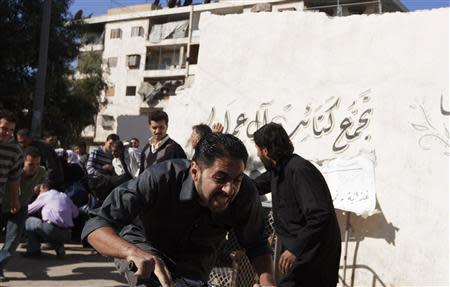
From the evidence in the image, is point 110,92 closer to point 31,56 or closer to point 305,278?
point 31,56

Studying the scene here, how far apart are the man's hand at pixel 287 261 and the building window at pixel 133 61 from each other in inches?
1812

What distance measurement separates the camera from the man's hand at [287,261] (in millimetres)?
3500

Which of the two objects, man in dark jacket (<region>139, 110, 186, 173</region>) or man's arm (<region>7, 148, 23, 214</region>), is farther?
man in dark jacket (<region>139, 110, 186, 173</region>)

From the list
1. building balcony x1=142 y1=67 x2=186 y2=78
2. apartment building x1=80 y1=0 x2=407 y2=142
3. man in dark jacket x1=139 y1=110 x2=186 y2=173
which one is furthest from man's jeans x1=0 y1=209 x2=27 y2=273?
building balcony x1=142 y1=67 x2=186 y2=78

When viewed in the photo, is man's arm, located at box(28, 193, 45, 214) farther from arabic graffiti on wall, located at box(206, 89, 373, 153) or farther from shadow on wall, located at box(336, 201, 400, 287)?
shadow on wall, located at box(336, 201, 400, 287)

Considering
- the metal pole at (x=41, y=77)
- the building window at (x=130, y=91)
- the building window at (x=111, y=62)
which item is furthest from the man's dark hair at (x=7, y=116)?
the building window at (x=111, y=62)

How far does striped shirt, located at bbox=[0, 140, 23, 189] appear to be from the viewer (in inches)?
207

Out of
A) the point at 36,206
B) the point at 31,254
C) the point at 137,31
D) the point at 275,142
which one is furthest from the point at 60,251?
the point at 137,31

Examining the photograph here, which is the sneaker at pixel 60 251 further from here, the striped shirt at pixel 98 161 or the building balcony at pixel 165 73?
the building balcony at pixel 165 73

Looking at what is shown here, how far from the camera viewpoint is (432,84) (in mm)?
7145

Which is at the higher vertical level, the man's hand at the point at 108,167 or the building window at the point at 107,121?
the building window at the point at 107,121

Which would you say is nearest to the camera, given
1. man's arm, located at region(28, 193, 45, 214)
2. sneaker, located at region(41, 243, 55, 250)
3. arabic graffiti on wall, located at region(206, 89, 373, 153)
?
man's arm, located at region(28, 193, 45, 214)

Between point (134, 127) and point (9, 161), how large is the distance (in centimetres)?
1565

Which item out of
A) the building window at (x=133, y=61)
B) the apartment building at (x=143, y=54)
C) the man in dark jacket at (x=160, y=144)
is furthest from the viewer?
the building window at (x=133, y=61)
